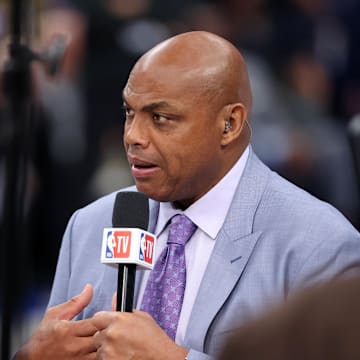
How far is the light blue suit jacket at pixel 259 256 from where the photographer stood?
77.8 inches

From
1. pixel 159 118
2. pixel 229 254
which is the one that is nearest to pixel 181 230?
pixel 229 254

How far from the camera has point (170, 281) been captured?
2.09m

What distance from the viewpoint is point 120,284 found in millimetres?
1699

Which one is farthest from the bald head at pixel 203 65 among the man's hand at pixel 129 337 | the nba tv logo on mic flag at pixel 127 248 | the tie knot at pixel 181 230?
the man's hand at pixel 129 337

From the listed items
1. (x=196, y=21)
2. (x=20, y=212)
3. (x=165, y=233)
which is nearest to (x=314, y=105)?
(x=196, y=21)

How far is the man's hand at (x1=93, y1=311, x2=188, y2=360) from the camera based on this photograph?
1803 millimetres

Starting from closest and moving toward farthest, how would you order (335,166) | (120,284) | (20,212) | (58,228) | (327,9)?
(120,284)
(20,212)
(58,228)
(335,166)
(327,9)

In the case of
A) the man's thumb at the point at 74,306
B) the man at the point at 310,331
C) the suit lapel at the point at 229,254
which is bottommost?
the man's thumb at the point at 74,306

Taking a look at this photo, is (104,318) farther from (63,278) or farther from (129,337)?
(63,278)

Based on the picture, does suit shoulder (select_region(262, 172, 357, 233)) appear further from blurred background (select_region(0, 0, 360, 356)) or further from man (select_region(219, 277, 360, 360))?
blurred background (select_region(0, 0, 360, 356))

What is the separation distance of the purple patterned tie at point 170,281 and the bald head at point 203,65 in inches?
12.6

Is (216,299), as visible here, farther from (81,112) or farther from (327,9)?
(327,9)

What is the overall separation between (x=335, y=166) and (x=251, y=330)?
380cm

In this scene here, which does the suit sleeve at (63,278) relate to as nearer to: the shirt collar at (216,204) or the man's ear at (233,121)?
the shirt collar at (216,204)
